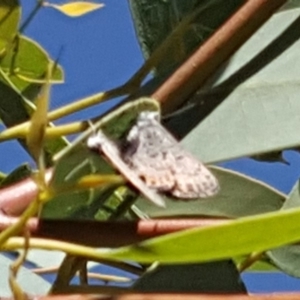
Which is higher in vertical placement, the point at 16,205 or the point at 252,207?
the point at 16,205

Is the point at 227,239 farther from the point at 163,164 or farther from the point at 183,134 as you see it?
the point at 183,134

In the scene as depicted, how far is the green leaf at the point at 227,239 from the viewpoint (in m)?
0.39

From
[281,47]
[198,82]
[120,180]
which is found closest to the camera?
[120,180]

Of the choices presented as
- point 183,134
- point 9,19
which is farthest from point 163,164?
point 9,19

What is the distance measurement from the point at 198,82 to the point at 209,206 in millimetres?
162

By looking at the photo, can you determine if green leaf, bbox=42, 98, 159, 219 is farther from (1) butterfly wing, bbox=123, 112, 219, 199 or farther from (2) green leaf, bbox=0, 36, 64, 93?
(2) green leaf, bbox=0, 36, 64, 93

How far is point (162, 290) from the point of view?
1.63 feet

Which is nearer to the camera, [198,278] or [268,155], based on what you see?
[198,278]

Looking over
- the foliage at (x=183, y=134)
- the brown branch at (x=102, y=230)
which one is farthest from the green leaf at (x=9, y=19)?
the brown branch at (x=102, y=230)

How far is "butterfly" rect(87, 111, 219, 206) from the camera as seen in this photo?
0.38m

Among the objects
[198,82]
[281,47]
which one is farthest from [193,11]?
[198,82]

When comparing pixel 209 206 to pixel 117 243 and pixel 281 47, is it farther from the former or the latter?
pixel 117 243

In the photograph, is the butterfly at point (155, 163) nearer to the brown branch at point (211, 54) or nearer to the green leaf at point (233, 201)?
the brown branch at point (211, 54)

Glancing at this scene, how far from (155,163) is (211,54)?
0.08m
